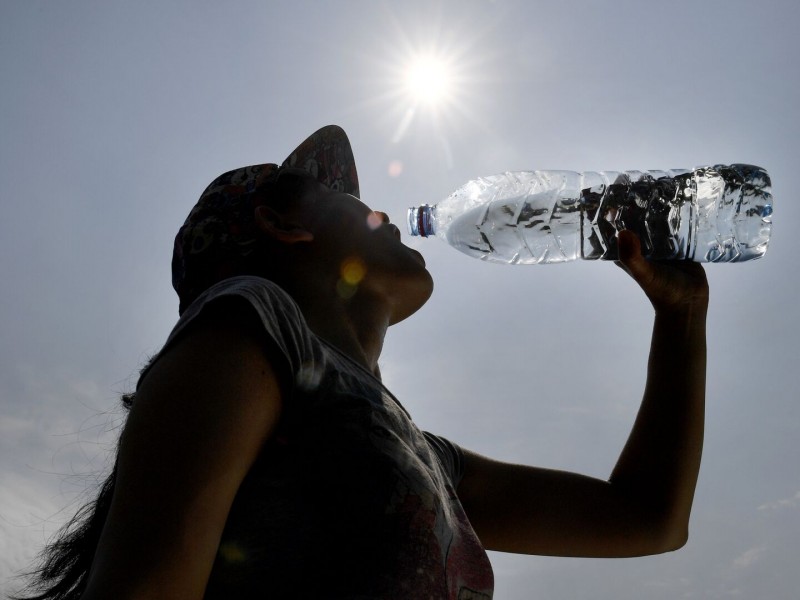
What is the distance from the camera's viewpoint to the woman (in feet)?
3.58

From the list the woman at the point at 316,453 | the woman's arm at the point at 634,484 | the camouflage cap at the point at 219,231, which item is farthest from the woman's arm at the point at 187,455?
the woman's arm at the point at 634,484

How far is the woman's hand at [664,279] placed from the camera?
2406mm

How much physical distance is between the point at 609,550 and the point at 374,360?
43.6 inches

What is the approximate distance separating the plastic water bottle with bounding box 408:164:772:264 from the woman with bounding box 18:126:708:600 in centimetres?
78

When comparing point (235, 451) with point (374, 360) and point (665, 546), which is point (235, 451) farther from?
point (665, 546)

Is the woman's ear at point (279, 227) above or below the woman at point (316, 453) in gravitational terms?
above

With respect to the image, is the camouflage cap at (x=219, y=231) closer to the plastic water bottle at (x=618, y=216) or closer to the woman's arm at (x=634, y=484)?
the woman's arm at (x=634, y=484)

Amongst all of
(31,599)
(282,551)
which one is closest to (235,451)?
(282,551)

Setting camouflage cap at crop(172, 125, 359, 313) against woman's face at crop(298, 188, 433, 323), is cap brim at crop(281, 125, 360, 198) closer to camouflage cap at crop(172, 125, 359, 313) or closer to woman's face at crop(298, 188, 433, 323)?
camouflage cap at crop(172, 125, 359, 313)

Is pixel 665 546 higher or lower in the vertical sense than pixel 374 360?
lower

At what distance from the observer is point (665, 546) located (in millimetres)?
2371

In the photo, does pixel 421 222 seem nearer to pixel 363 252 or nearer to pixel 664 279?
pixel 363 252

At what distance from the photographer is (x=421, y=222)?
3576mm

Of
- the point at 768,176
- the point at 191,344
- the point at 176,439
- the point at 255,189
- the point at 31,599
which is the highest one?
the point at 768,176
